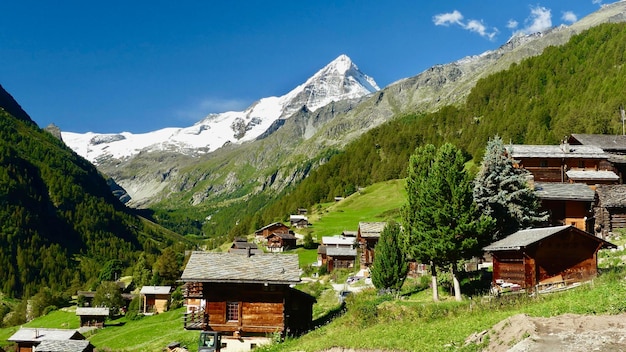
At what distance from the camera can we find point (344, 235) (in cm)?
11200

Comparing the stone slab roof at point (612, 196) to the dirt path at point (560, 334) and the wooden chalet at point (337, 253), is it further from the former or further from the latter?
the wooden chalet at point (337, 253)

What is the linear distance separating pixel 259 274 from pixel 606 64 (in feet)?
591

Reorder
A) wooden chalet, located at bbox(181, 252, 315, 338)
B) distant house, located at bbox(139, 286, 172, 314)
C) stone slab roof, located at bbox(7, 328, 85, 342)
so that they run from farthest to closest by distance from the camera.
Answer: distant house, located at bbox(139, 286, 172, 314)
stone slab roof, located at bbox(7, 328, 85, 342)
wooden chalet, located at bbox(181, 252, 315, 338)

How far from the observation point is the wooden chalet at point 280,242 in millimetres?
125625

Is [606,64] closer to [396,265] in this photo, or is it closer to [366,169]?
[366,169]

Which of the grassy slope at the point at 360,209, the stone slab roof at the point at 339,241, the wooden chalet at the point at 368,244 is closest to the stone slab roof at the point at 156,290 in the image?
the stone slab roof at the point at 339,241

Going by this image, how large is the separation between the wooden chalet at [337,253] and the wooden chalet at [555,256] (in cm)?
5622

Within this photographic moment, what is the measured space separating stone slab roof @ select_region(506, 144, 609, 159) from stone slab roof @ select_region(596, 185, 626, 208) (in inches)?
671

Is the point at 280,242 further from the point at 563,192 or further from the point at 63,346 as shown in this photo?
the point at 563,192

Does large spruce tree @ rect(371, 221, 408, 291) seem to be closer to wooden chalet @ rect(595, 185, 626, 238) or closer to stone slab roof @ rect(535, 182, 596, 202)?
stone slab roof @ rect(535, 182, 596, 202)

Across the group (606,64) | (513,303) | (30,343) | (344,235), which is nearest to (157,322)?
(30,343)

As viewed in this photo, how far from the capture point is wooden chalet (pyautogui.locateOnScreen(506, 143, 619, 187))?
237 feet

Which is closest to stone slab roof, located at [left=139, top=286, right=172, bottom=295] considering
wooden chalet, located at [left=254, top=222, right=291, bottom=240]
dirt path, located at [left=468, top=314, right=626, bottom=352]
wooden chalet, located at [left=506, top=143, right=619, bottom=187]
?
wooden chalet, located at [left=254, top=222, right=291, bottom=240]

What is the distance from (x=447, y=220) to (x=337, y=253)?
5545cm
